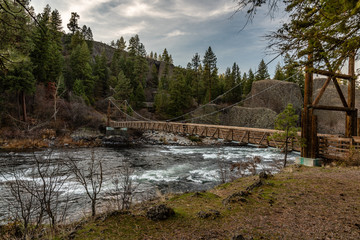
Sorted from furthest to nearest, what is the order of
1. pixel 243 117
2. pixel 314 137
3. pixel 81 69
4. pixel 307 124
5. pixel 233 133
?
pixel 81 69
pixel 243 117
pixel 233 133
pixel 307 124
pixel 314 137

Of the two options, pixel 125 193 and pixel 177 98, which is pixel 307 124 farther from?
pixel 177 98

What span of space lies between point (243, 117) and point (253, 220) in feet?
92.6

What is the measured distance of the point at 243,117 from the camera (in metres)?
29.5

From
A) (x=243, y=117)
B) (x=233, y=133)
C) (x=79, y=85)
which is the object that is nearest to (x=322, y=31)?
(x=233, y=133)

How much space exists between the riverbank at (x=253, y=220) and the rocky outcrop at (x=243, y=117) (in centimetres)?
2494

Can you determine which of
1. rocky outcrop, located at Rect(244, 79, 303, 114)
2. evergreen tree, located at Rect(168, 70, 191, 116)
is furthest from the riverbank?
evergreen tree, located at Rect(168, 70, 191, 116)

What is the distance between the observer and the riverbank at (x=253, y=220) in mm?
2295

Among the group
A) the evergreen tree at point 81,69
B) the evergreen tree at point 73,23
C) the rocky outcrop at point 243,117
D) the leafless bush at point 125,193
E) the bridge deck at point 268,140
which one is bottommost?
the leafless bush at point 125,193

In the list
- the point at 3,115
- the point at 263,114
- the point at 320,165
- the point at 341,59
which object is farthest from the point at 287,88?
the point at 3,115

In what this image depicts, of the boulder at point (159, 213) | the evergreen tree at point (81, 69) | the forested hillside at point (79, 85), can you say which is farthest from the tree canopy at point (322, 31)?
the evergreen tree at point (81, 69)

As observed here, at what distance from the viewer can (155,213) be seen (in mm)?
2783

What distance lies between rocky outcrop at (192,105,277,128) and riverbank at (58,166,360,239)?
2494 centimetres

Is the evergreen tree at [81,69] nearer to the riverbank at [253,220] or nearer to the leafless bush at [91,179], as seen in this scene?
the leafless bush at [91,179]

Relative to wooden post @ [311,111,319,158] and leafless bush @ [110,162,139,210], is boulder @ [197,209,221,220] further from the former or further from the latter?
wooden post @ [311,111,319,158]
